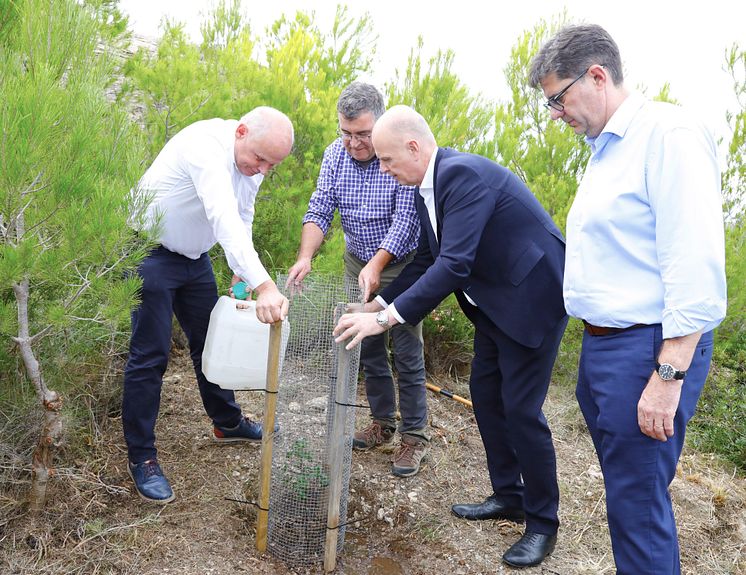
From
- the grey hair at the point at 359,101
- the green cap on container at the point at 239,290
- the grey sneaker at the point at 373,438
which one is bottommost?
the grey sneaker at the point at 373,438

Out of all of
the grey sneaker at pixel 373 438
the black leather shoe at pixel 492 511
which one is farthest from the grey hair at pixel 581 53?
the grey sneaker at pixel 373 438

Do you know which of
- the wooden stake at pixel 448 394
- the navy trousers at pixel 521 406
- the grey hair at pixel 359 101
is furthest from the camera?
the wooden stake at pixel 448 394

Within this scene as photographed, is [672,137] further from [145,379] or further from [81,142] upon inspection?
[145,379]

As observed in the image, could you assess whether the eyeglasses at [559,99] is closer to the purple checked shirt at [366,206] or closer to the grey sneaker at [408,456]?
the purple checked shirt at [366,206]

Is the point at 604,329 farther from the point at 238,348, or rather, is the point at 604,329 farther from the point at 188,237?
the point at 188,237

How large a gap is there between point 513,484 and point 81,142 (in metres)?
2.31

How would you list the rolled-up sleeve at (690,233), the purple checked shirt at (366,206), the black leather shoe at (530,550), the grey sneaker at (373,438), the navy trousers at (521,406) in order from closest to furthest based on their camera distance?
the rolled-up sleeve at (690,233)
the navy trousers at (521,406)
the black leather shoe at (530,550)
the purple checked shirt at (366,206)
the grey sneaker at (373,438)

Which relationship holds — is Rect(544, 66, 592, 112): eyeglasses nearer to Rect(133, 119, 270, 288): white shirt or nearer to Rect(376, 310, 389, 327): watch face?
Rect(376, 310, 389, 327): watch face

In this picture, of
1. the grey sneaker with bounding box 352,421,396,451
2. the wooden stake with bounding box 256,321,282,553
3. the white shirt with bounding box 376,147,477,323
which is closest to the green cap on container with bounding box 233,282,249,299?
the wooden stake with bounding box 256,321,282,553

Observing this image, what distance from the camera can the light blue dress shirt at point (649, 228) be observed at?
1.61 m

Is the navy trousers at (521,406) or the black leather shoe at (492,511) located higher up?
the navy trousers at (521,406)

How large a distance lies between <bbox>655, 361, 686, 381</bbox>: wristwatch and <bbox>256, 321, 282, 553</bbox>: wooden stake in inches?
52.8

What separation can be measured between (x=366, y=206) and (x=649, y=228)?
1658mm

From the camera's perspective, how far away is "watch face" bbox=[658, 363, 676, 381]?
5.48 feet
